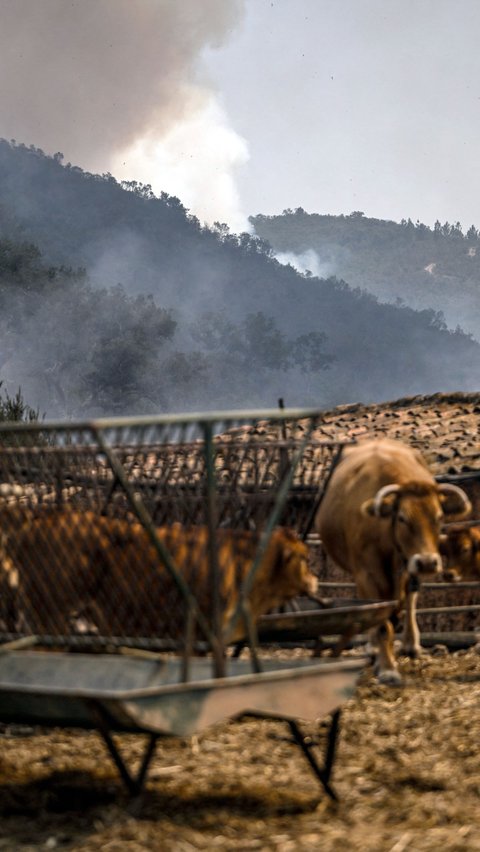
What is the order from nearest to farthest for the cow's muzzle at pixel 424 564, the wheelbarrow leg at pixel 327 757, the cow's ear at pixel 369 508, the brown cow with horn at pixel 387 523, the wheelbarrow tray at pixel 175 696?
the wheelbarrow tray at pixel 175 696 < the wheelbarrow leg at pixel 327 757 < the cow's muzzle at pixel 424 564 < the brown cow with horn at pixel 387 523 < the cow's ear at pixel 369 508

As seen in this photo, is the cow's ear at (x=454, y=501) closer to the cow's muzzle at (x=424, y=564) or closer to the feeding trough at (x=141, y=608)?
the cow's muzzle at (x=424, y=564)

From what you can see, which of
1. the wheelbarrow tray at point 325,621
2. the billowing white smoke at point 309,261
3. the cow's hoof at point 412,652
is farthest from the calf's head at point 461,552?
the billowing white smoke at point 309,261

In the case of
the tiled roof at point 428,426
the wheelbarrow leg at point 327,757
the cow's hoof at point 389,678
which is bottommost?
the cow's hoof at point 389,678

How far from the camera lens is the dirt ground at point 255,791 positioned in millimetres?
5754

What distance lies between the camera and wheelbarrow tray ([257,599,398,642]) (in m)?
7.80

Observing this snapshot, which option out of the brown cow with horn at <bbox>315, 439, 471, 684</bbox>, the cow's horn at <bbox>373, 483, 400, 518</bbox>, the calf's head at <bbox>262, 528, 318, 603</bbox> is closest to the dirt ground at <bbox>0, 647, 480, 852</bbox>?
the calf's head at <bbox>262, 528, 318, 603</bbox>

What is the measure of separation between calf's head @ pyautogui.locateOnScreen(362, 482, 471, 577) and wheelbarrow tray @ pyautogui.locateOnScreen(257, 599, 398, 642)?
5.98ft

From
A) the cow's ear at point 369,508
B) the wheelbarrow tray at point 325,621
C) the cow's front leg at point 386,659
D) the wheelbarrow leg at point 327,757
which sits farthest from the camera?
the cow's front leg at point 386,659

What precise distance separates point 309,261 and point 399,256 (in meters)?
14.8

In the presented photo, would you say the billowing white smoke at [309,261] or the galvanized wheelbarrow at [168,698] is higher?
the billowing white smoke at [309,261]

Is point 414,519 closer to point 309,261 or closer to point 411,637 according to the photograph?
point 411,637

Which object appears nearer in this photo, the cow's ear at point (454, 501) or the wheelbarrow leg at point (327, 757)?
the wheelbarrow leg at point (327, 757)

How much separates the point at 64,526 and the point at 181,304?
10121 centimetres

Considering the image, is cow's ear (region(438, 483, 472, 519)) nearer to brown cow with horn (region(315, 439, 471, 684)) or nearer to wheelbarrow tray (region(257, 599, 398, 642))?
brown cow with horn (region(315, 439, 471, 684))
